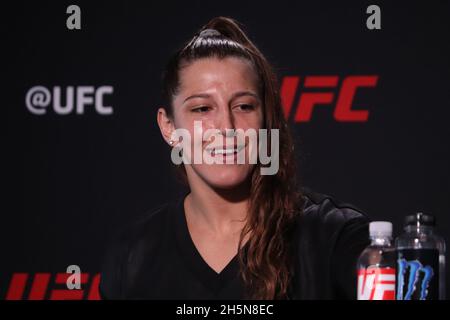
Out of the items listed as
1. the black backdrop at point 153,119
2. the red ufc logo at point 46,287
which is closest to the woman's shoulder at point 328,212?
the black backdrop at point 153,119

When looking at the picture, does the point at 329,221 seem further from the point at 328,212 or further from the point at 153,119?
the point at 153,119

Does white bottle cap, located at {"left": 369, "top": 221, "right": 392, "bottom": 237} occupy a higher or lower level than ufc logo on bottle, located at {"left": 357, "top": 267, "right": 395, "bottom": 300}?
higher

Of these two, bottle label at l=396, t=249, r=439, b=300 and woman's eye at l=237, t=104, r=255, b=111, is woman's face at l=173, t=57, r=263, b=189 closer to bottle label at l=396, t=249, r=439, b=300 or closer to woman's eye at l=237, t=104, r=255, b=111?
woman's eye at l=237, t=104, r=255, b=111

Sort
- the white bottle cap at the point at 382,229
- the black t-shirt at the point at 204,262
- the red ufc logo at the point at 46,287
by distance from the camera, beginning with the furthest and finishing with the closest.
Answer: the red ufc logo at the point at 46,287 → the black t-shirt at the point at 204,262 → the white bottle cap at the point at 382,229

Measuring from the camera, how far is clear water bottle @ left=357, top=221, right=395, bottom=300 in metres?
1.07

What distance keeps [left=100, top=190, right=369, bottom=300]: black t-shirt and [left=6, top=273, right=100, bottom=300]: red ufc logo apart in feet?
2.00

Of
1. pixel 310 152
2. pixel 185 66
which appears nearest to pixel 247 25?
pixel 310 152

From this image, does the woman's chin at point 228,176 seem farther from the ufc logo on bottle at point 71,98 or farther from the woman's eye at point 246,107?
the ufc logo on bottle at point 71,98

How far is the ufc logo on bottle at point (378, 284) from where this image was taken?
3.51ft

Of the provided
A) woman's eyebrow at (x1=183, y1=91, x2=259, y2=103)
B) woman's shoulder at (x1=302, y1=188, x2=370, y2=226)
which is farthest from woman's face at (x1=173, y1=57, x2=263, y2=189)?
woman's shoulder at (x1=302, y1=188, x2=370, y2=226)

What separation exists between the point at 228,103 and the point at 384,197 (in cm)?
92

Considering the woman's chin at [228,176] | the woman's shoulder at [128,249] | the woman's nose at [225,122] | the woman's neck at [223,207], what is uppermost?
the woman's nose at [225,122]

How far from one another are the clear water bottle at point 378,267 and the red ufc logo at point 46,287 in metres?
1.23

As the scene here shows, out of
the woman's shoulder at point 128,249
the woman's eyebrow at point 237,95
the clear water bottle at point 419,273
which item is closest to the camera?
the clear water bottle at point 419,273
